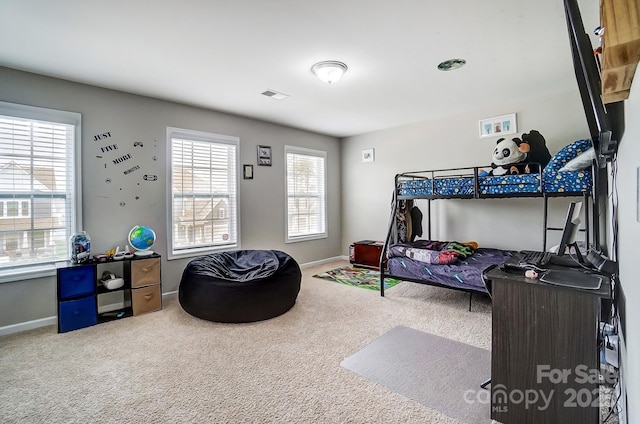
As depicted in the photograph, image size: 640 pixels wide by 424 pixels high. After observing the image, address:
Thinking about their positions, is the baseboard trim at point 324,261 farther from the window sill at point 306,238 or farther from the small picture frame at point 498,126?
the small picture frame at point 498,126

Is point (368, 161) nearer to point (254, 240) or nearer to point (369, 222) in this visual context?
point (369, 222)

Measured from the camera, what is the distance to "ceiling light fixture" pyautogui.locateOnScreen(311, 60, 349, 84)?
2.82 m

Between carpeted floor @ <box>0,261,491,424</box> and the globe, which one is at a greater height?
the globe

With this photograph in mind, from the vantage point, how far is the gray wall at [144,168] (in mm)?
2965

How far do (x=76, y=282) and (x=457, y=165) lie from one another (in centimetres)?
495

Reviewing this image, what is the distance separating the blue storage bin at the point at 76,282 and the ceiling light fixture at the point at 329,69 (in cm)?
293

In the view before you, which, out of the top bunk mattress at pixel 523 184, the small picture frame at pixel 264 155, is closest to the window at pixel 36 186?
the small picture frame at pixel 264 155

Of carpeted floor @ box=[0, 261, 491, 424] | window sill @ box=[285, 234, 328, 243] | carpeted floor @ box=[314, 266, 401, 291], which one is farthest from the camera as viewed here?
window sill @ box=[285, 234, 328, 243]

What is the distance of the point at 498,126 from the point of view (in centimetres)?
415

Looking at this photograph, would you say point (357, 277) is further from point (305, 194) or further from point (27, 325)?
point (27, 325)

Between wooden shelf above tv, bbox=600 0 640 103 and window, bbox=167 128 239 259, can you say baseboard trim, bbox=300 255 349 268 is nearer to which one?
window, bbox=167 128 239 259

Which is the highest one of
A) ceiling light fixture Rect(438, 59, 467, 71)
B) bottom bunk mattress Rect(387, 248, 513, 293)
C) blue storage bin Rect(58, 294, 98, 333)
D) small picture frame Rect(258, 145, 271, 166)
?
ceiling light fixture Rect(438, 59, 467, 71)

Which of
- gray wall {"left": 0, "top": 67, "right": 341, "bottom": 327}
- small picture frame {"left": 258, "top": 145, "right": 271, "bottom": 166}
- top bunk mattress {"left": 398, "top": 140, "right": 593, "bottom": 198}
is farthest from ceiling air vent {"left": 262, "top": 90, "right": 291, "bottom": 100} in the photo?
top bunk mattress {"left": 398, "top": 140, "right": 593, "bottom": 198}

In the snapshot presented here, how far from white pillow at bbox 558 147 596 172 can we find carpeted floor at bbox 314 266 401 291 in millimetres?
2283
